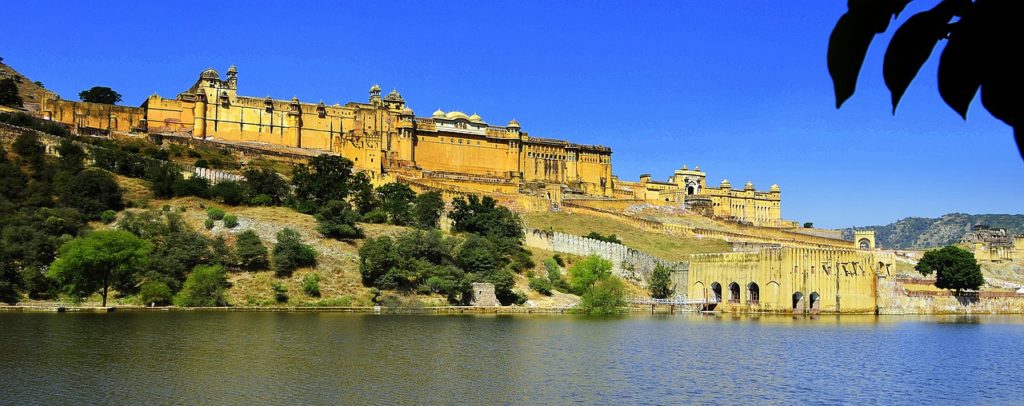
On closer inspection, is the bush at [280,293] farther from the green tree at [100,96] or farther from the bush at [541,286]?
the green tree at [100,96]

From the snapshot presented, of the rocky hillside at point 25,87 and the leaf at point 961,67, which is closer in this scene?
the leaf at point 961,67

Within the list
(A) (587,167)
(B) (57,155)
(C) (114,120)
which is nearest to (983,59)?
(B) (57,155)

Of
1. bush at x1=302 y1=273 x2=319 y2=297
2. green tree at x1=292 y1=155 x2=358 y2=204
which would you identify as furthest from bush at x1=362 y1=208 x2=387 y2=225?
bush at x1=302 y1=273 x2=319 y2=297

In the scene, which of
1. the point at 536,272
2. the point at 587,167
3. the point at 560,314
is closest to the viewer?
the point at 560,314

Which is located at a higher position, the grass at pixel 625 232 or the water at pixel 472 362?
the grass at pixel 625 232

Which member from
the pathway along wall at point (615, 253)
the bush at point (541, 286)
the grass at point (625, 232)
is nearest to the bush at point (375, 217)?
the pathway along wall at point (615, 253)

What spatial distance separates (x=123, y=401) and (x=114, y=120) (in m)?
55.8

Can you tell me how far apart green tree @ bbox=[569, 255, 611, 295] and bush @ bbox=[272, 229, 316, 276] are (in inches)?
512

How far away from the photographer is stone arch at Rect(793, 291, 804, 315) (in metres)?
48.2

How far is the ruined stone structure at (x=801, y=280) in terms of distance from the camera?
47.7 metres

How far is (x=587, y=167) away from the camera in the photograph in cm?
8450

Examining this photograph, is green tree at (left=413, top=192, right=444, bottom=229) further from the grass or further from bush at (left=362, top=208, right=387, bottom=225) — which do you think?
the grass

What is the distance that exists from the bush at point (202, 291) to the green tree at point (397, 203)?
1459 cm

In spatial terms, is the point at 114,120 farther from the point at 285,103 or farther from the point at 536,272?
the point at 536,272
